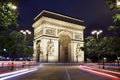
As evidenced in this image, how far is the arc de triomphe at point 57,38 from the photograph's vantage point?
2749 inches

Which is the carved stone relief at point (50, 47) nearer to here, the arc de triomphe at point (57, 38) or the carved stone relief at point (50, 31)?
the arc de triomphe at point (57, 38)

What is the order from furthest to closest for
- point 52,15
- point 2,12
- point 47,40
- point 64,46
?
point 64,46 < point 52,15 < point 47,40 < point 2,12

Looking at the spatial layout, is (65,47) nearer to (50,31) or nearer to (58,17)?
(58,17)

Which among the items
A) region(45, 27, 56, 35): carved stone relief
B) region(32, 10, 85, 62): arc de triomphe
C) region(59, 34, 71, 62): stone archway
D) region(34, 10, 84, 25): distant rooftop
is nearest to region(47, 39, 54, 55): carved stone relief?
region(32, 10, 85, 62): arc de triomphe

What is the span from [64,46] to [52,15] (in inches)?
538

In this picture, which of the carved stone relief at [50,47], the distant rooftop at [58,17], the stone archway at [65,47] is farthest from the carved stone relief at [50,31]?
the stone archway at [65,47]

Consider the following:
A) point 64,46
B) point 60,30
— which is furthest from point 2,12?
point 64,46

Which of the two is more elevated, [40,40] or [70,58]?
[40,40]

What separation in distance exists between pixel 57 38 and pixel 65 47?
10049mm

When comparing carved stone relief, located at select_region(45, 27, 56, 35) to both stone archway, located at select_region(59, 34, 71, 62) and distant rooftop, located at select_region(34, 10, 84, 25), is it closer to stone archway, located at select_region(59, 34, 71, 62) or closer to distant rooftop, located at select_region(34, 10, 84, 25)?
distant rooftop, located at select_region(34, 10, 84, 25)

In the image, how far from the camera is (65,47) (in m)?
83.1

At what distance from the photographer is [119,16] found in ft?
40.3

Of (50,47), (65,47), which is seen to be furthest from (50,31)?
(65,47)

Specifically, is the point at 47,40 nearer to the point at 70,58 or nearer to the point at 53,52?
the point at 53,52
